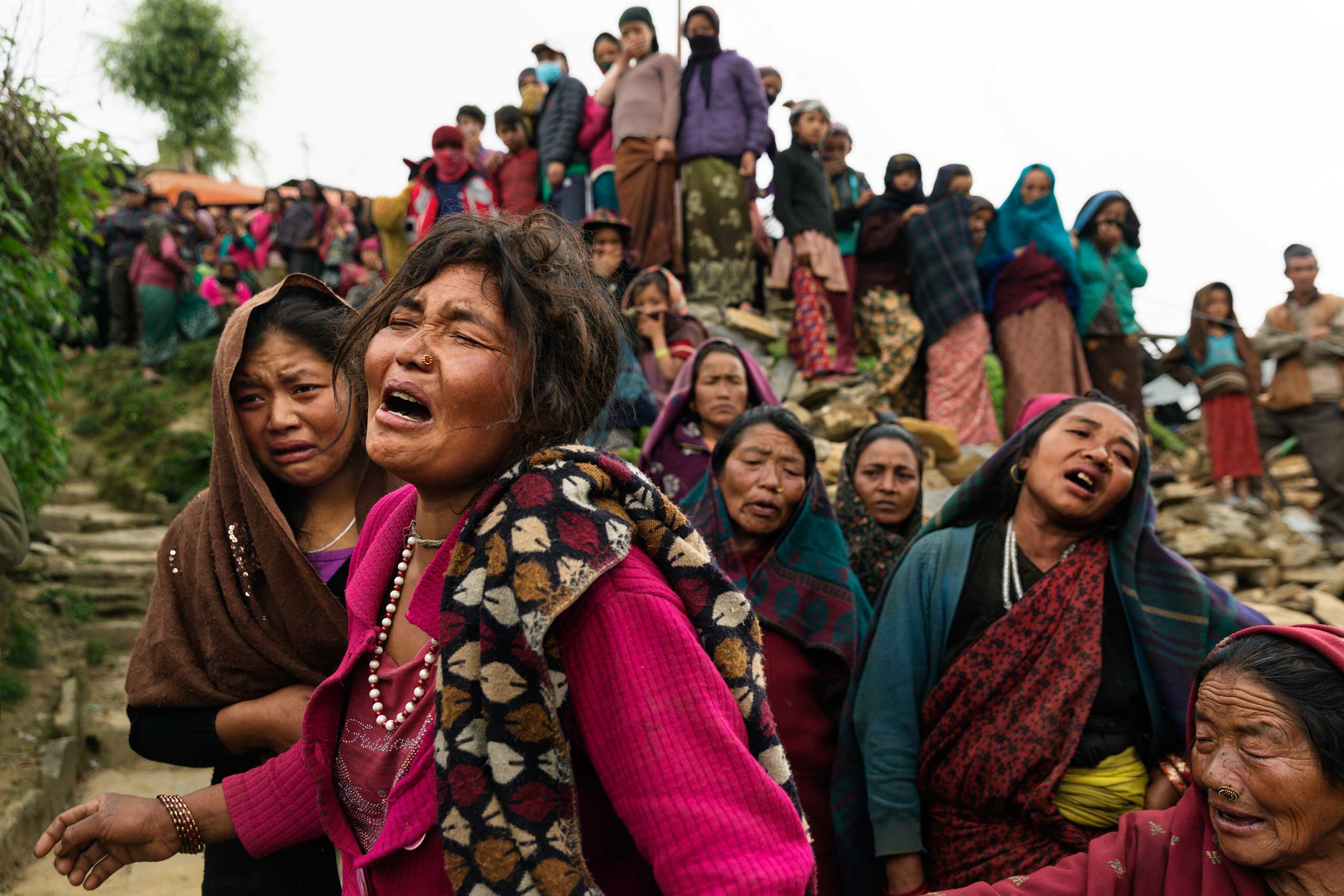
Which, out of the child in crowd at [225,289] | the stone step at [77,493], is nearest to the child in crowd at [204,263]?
the child in crowd at [225,289]

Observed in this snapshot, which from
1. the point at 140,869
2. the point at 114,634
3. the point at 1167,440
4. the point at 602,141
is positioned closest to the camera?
the point at 140,869

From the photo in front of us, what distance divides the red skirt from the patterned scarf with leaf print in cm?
804

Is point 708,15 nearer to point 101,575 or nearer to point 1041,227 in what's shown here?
point 1041,227

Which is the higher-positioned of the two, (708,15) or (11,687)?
(708,15)

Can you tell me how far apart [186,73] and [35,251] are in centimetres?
2193

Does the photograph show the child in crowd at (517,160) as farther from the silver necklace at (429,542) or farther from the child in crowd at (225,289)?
the silver necklace at (429,542)

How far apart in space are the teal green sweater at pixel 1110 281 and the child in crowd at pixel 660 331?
3865 millimetres

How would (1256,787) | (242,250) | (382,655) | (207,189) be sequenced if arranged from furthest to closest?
1. (207,189)
2. (242,250)
3. (1256,787)
4. (382,655)

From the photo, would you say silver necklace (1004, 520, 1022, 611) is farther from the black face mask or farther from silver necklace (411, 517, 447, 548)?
the black face mask

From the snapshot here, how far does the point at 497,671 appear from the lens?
3.48ft

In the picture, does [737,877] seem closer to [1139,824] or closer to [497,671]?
[497,671]

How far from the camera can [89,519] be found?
823 centimetres

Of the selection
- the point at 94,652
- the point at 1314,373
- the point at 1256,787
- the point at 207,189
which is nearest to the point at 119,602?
the point at 94,652

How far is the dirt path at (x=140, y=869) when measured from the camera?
418cm
